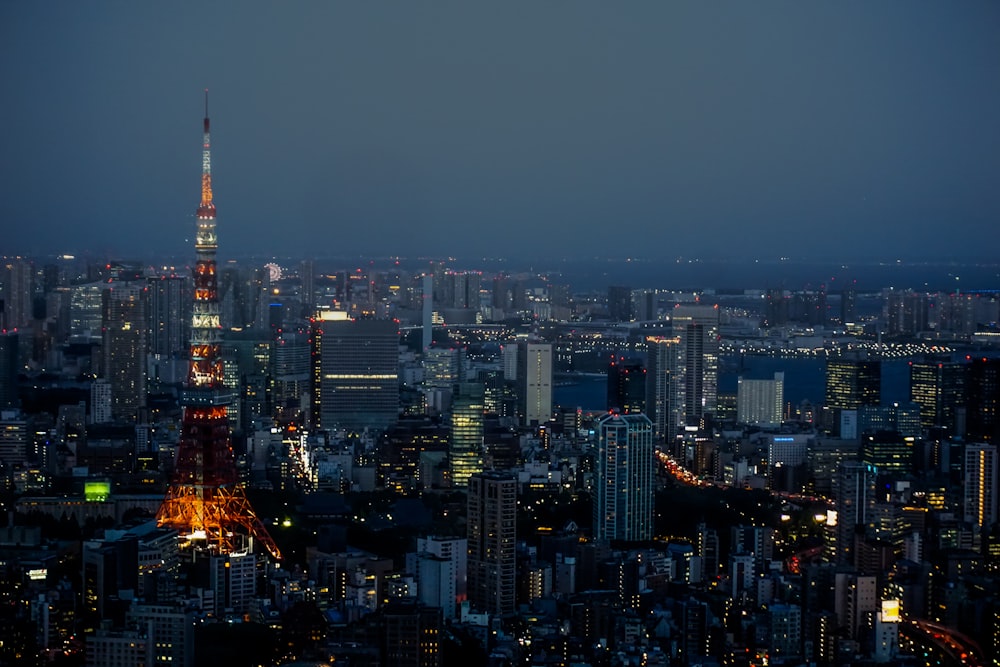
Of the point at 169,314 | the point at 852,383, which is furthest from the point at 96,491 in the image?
the point at 852,383

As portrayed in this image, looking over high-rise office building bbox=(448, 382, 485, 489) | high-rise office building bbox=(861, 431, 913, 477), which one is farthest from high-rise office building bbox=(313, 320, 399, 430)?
high-rise office building bbox=(861, 431, 913, 477)

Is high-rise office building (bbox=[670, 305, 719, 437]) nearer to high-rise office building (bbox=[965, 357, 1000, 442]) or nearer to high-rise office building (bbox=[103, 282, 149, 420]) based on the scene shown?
high-rise office building (bbox=[965, 357, 1000, 442])

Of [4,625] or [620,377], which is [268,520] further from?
[620,377]

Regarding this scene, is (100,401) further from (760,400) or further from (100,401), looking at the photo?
(760,400)

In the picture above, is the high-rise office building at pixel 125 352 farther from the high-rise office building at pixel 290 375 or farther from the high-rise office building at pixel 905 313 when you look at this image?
→ the high-rise office building at pixel 905 313

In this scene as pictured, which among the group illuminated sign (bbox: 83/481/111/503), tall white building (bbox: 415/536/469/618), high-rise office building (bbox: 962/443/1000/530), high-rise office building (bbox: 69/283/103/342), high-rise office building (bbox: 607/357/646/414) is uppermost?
high-rise office building (bbox: 69/283/103/342)

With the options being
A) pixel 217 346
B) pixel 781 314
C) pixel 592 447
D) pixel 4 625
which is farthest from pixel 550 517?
pixel 781 314

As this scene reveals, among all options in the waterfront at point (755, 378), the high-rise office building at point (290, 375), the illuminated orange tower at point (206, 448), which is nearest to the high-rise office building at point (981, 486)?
the waterfront at point (755, 378)
